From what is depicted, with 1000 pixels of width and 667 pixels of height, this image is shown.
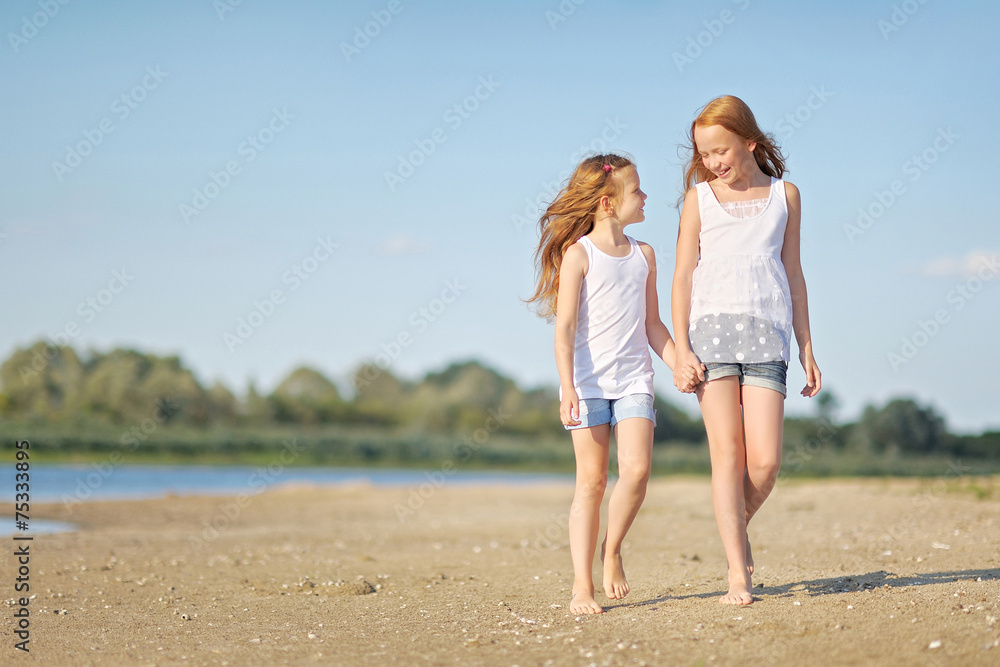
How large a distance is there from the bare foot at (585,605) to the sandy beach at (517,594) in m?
0.05

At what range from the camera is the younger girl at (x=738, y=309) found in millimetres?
3898

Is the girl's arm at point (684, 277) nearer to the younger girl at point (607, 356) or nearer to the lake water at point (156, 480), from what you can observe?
the younger girl at point (607, 356)

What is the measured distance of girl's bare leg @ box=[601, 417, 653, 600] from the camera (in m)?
3.95

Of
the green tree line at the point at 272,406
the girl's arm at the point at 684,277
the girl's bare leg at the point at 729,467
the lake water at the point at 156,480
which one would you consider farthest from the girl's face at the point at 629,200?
the green tree line at the point at 272,406

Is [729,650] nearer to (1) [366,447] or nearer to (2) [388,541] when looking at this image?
(2) [388,541]

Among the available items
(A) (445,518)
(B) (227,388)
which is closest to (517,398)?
(B) (227,388)

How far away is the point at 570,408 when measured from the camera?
402 centimetres

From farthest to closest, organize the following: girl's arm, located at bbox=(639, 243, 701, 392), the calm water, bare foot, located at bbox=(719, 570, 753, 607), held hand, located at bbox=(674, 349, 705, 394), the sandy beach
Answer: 1. the calm water
2. girl's arm, located at bbox=(639, 243, 701, 392)
3. held hand, located at bbox=(674, 349, 705, 394)
4. bare foot, located at bbox=(719, 570, 753, 607)
5. the sandy beach

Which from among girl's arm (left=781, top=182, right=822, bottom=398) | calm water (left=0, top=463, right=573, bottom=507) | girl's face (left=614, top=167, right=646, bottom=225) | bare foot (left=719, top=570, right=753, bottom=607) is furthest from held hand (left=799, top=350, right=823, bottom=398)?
calm water (left=0, top=463, right=573, bottom=507)

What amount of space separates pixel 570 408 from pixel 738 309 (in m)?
0.90

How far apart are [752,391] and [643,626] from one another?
3.83 ft

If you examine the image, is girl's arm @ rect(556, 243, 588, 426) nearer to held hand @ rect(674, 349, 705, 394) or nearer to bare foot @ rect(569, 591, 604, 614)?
held hand @ rect(674, 349, 705, 394)

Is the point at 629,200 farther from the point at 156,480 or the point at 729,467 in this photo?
the point at 156,480

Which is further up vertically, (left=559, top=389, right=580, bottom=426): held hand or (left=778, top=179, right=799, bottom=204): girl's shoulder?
(left=778, top=179, right=799, bottom=204): girl's shoulder
